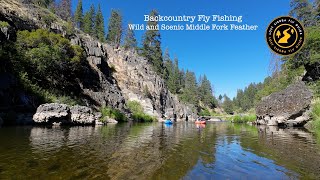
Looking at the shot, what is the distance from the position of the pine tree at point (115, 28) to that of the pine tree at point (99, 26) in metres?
5.10

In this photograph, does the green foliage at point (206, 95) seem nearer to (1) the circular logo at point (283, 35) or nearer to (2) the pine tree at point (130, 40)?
(2) the pine tree at point (130, 40)

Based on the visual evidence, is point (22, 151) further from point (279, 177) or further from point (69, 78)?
point (69, 78)

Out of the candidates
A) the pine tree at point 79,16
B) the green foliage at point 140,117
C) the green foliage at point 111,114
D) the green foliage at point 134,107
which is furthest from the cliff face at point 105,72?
the pine tree at point 79,16

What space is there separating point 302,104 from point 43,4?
89.7m

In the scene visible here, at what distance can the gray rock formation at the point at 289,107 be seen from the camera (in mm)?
32531

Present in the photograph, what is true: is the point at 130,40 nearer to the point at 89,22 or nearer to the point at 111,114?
the point at 89,22

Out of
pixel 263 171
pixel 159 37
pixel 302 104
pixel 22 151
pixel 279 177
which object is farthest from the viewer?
pixel 159 37

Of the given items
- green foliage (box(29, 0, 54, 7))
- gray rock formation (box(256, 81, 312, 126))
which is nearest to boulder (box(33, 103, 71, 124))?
gray rock formation (box(256, 81, 312, 126))

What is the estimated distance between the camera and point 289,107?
112 feet

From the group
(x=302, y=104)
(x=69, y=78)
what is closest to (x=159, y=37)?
(x=69, y=78)

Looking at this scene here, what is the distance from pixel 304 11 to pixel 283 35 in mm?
37906

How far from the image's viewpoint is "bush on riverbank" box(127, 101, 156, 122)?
58.9 m

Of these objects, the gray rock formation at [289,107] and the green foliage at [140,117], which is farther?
the green foliage at [140,117]

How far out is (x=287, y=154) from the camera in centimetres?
1258
